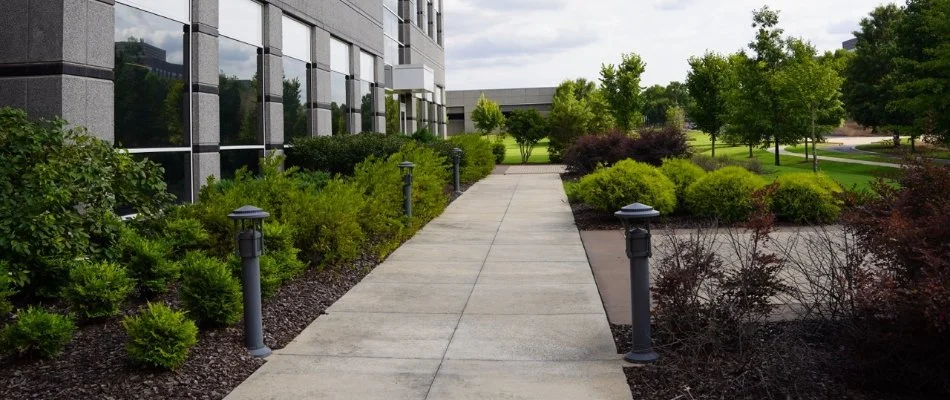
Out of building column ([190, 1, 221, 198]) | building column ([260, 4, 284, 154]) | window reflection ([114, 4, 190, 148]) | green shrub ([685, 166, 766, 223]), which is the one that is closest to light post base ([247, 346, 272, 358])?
window reflection ([114, 4, 190, 148])

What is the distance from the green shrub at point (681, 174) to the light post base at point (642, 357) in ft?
32.6

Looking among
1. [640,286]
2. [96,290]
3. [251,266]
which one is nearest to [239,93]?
[96,290]

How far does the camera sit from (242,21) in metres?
15.6

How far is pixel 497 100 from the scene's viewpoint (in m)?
109

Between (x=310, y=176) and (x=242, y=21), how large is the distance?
3.29 metres

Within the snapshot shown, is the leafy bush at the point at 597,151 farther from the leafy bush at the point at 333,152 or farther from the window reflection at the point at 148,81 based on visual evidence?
the window reflection at the point at 148,81

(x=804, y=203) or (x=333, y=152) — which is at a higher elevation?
(x=333, y=152)

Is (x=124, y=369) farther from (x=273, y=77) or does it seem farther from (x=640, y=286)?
(x=273, y=77)

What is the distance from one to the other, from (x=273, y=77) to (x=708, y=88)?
3481 centimetres

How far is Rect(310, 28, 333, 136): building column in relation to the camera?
19.8 meters

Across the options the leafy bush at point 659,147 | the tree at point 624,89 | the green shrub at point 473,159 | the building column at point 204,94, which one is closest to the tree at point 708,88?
the tree at point 624,89

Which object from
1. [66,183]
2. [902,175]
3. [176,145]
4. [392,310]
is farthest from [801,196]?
[66,183]

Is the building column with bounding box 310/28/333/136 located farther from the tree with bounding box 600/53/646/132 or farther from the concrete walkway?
the tree with bounding box 600/53/646/132

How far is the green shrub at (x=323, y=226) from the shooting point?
9430mm
